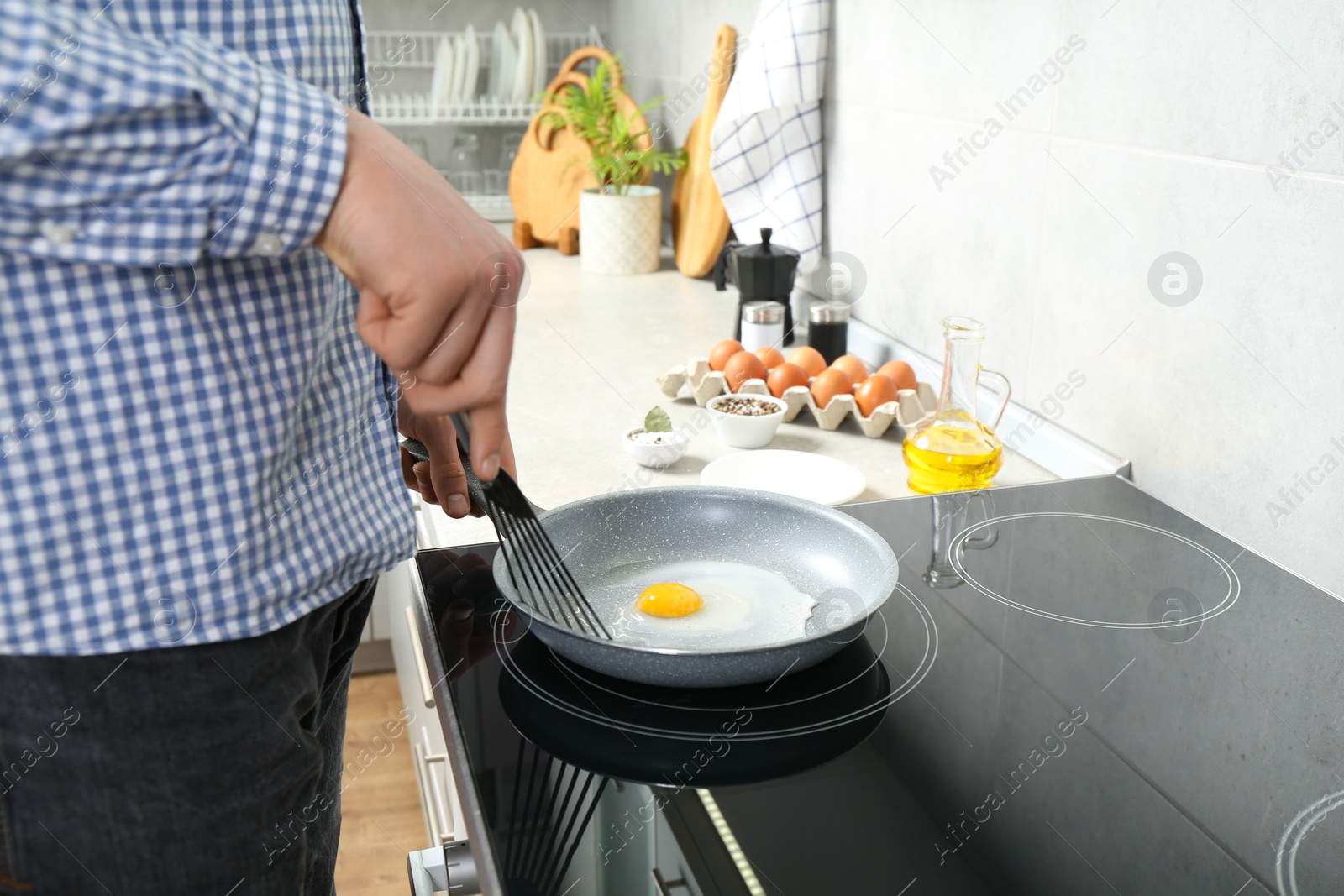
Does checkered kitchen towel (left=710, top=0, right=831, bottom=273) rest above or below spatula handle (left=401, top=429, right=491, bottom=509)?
above

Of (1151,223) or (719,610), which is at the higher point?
(1151,223)

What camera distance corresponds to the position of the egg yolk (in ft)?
2.24

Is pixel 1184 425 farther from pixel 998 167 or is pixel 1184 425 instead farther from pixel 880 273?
pixel 880 273

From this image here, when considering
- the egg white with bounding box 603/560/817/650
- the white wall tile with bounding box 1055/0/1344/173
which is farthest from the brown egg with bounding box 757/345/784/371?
the egg white with bounding box 603/560/817/650

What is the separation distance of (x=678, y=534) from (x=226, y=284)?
1.28 ft

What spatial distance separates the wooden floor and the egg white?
3.25 feet

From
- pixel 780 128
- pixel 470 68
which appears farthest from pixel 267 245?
pixel 470 68

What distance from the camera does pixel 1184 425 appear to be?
890mm

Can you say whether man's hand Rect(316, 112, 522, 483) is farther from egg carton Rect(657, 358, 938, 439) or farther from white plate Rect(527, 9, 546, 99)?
white plate Rect(527, 9, 546, 99)

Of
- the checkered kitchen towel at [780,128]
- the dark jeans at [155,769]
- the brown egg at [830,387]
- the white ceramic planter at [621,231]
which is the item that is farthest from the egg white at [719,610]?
the white ceramic planter at [621,231]

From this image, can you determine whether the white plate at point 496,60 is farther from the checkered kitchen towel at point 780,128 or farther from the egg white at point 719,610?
the egg white at point 719,610

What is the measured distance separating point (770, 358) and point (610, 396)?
20 centimetres

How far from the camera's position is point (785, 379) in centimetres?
120

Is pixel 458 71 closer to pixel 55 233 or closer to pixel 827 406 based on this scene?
pixel 827 406
